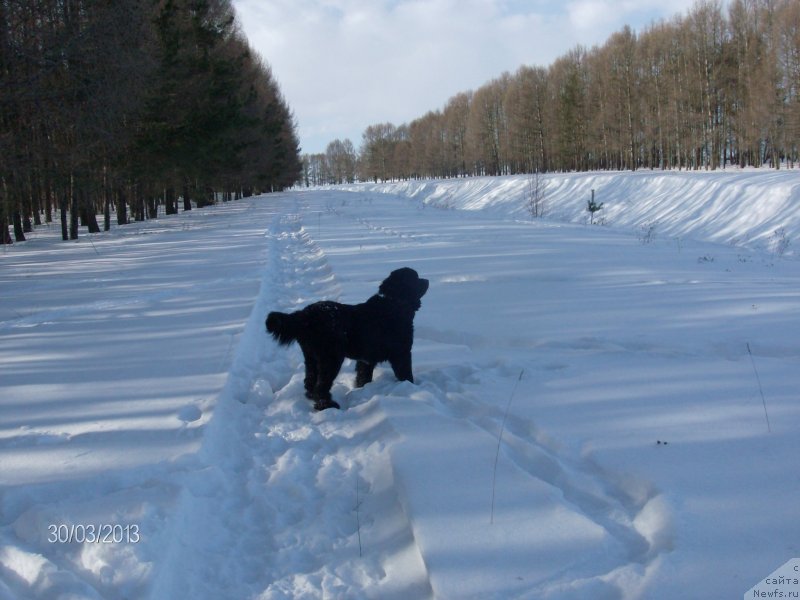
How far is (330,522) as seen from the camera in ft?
9.16

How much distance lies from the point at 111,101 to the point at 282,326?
948 cm

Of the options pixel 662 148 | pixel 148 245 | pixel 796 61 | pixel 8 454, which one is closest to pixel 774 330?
pixel 8 454

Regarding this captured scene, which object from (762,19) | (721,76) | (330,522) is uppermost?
(762,19)

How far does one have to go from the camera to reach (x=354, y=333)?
441cm

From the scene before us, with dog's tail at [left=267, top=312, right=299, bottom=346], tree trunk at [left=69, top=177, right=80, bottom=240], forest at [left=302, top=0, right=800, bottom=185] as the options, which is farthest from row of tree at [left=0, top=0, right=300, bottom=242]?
forest at [left=302, top=0, right=800, bottom=185]

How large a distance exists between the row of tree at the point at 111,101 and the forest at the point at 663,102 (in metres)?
33.0

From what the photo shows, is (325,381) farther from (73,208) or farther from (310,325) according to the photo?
(73,208)

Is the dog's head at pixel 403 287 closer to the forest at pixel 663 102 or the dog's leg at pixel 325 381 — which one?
the dog's leg at pixel 325 381

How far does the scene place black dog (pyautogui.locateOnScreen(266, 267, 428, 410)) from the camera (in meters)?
4.17

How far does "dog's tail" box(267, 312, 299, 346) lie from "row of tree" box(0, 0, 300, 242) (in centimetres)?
875

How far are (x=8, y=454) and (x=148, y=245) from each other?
46.0 feet

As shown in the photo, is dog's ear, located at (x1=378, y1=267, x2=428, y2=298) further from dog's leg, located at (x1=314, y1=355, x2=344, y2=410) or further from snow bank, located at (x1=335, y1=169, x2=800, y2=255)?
snow bank, located at (x1=335, y1=169, x2=800, y2=255)

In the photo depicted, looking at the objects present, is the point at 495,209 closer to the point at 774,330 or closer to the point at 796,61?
the point at 796,61

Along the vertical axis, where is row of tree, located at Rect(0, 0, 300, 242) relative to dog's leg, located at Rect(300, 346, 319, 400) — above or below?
above
